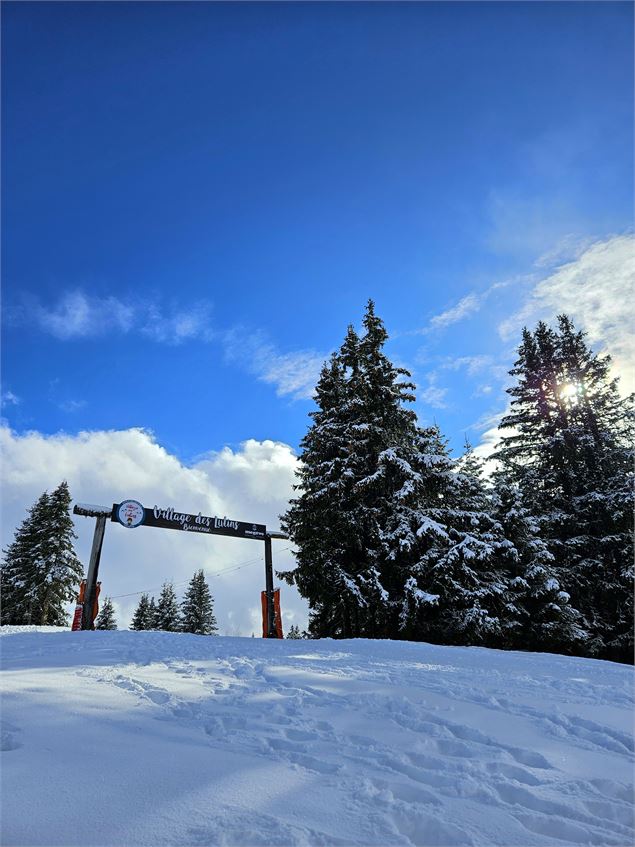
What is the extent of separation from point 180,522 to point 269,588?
415 centimetres

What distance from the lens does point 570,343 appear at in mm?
22062

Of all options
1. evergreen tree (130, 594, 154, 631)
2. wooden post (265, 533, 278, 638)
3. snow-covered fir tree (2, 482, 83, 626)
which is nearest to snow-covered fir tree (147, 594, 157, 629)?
evergreen tree (130, 594, 154, 631)

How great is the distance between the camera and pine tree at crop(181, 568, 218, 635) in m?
41.6

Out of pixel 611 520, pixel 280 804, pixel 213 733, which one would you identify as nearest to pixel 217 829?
pixel 280 804

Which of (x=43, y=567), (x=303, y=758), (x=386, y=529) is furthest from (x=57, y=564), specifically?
(x=303, y=758)

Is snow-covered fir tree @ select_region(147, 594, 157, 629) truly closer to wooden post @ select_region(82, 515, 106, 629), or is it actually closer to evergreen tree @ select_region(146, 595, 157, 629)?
evergreen tree @ select_region(146, 595, 157, 629)

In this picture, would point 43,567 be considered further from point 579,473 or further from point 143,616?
point 579,473

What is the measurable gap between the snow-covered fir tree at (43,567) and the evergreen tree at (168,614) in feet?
36.8

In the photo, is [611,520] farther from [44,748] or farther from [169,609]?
[169,609]

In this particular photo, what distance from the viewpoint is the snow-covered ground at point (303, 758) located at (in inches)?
96.5

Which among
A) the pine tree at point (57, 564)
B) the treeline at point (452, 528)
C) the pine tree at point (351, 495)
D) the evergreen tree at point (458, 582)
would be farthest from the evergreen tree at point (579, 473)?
the pine tree at point (57, 564)

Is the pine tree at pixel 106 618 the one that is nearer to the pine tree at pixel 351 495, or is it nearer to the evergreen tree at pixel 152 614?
the evergreen tree at pixel 152 614

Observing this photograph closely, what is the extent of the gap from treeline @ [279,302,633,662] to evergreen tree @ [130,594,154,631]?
34668 millimetres

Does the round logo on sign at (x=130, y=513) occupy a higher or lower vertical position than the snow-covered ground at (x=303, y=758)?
higher
